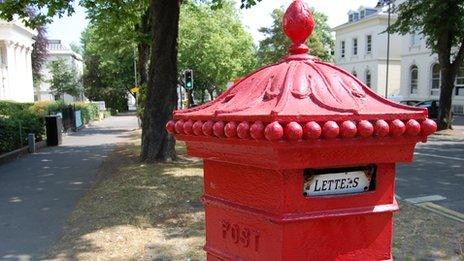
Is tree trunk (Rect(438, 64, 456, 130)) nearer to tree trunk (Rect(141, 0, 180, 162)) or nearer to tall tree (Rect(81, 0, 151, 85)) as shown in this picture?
tall tree (Rect(81, 0, 151, 85))

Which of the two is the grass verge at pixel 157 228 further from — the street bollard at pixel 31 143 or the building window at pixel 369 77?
the building window at pixel 369 77

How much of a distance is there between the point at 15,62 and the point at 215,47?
19.7 meters

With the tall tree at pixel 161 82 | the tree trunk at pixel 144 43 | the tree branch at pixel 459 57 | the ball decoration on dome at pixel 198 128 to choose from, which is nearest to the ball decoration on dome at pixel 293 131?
the ball decoration on dome at pixel 198 128

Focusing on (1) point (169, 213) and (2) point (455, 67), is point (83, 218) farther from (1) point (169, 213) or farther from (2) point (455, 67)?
(2) point (455, 67)

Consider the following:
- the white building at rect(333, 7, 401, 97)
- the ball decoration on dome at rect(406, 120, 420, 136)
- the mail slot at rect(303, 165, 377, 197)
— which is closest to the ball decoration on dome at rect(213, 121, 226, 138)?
the mail slot at rect(303, 165, 377, 197)

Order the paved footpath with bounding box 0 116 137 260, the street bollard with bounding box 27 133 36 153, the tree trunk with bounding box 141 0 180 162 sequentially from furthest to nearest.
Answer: the street bollard with bounding box 27 133 36 153
the tree trunk with bounding box 141 0 180 162
the paved footpath with bounding box 0 116 137 260

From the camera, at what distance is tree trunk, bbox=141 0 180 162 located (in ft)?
35.3

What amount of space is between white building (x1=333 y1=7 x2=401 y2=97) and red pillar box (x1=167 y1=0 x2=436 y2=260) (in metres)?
44.5

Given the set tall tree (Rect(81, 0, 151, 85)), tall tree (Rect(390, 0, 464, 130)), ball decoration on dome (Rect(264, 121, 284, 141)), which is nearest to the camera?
ball decoration on dome (Rect(264, 121, 284, 141))

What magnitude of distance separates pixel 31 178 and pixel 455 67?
1742 cm

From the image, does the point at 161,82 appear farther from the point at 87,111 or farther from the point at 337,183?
the point at 87,111

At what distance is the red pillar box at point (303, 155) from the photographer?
1449 mm

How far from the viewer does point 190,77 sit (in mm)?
20922

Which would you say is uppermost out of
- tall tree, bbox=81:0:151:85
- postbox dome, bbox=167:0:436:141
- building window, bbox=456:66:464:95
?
tall tree, bbox=81:0:151:85
